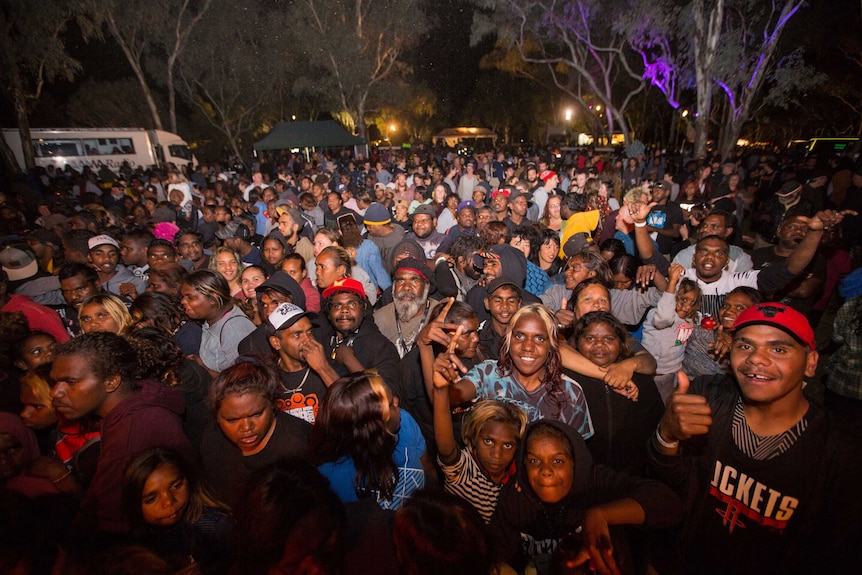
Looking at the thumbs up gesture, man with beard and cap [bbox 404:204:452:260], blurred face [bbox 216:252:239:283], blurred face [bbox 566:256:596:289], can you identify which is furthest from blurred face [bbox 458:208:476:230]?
the thumbs up gesture

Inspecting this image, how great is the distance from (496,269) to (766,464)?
8.94 feet

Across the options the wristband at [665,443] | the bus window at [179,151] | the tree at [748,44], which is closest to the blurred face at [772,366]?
the wristband at [665,443]

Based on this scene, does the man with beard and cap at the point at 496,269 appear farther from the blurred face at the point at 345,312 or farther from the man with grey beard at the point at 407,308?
the blurred face at the point at 345,312

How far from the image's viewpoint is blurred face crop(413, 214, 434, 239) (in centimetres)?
607

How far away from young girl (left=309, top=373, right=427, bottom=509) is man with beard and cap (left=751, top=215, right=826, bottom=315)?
3.63 meters

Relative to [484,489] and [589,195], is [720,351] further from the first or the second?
[589,195]

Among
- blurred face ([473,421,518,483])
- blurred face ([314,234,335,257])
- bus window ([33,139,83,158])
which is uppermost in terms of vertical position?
bus window ([33,139,83,158])

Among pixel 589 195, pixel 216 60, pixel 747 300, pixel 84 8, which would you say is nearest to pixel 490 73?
pixel 216 60

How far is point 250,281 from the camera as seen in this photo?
4.58 metres

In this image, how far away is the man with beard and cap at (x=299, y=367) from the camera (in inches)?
115

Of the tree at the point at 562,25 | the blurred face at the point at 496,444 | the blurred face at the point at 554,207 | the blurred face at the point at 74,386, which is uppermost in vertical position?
the tree at the point at 562,25

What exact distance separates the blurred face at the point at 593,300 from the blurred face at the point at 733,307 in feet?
2.74

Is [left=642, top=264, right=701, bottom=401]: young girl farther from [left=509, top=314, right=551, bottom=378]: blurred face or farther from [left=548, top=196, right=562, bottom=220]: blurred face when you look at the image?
[left=548, top=196, right=562, bottom=220]: blurred face

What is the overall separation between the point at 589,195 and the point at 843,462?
6.33m
